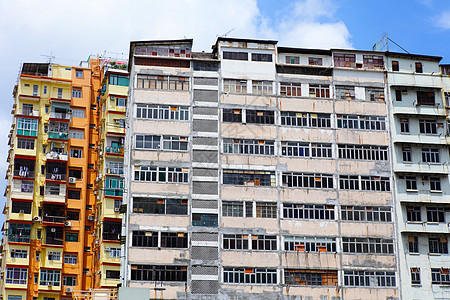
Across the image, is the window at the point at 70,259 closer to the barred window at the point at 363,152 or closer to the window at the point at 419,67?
the barred window at the point at 363,152

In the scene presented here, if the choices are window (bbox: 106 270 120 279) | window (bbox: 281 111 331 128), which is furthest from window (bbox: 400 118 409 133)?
window (bbox: 106 270 120 279)

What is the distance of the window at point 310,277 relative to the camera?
2110 inches

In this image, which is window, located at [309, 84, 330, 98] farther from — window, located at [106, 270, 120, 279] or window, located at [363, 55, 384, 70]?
window, located at [106, 270, 120, 279]

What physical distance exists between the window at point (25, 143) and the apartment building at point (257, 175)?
1776cm

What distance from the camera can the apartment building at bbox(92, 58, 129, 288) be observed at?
217 ft

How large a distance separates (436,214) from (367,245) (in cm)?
662

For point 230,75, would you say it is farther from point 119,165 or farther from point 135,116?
point 119,165

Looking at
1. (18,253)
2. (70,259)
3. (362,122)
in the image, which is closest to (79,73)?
(70,259)

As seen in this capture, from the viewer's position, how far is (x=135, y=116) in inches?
2164

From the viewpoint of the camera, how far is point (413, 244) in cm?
5597

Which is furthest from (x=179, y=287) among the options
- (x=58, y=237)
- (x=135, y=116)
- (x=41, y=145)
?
(x=41, y=145)

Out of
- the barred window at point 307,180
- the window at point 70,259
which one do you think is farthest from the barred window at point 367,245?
the window at point 70,259

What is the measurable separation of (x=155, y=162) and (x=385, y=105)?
2014 centimetres

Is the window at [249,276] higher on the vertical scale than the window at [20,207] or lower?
lower
